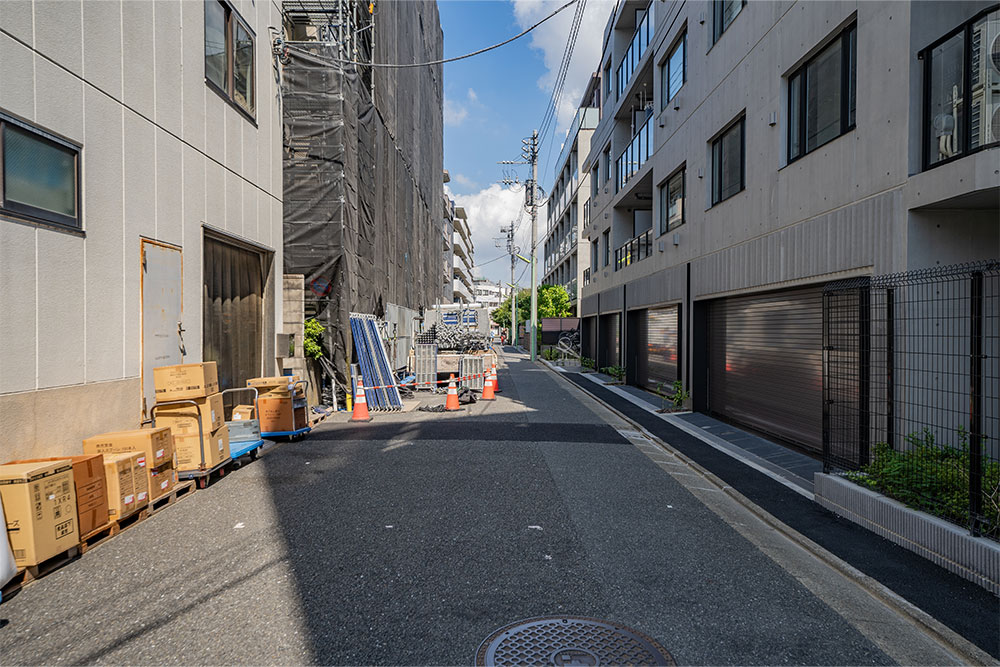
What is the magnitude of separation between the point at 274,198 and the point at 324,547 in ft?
29.2

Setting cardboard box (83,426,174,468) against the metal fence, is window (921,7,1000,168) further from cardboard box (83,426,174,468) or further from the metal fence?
cardboard box (83,426,174,468)

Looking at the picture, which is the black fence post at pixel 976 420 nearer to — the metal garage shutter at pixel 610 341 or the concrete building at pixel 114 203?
the concrete building at pixel 114 203

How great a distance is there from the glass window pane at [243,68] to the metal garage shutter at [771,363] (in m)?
9.87

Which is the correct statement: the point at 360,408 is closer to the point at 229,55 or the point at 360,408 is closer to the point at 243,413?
the point at 243,413

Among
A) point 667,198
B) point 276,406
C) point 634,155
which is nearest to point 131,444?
point 276,406

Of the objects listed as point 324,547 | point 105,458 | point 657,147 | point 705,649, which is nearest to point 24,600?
point 105,458

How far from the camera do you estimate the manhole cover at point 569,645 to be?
3227 millimetres

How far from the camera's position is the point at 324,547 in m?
4.93

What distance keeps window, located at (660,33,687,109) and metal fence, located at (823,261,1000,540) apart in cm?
963

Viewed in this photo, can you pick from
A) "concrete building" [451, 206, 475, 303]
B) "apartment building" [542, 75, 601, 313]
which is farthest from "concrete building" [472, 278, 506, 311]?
"apartment building" [542, 75, 601, 313]

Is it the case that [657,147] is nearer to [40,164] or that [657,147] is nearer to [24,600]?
[40,164]

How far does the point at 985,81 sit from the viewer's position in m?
5.30

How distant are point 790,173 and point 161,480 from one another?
9.41 m

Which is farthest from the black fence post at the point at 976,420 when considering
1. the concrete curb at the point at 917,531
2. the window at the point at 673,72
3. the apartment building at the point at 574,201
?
the apartment building at the point at 574,201
